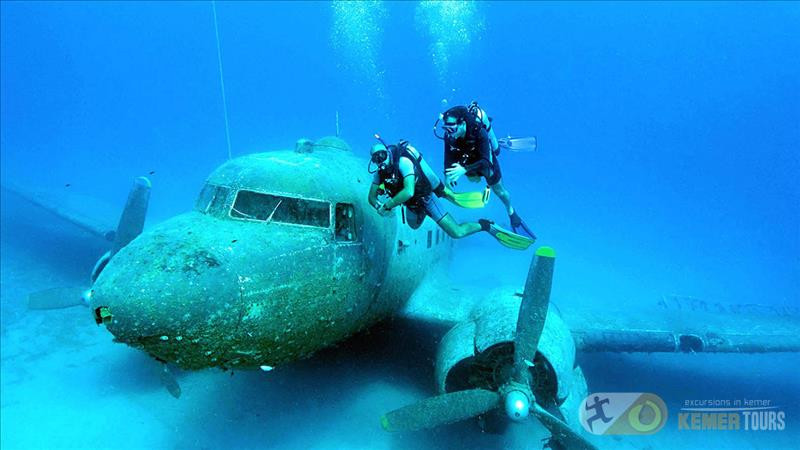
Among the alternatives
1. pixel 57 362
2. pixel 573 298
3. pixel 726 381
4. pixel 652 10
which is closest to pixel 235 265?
pixel 57 362

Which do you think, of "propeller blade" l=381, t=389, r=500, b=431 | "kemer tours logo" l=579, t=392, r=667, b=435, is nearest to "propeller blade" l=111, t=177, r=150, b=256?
"propeller blade" l=381, t=389, r=500, b=431

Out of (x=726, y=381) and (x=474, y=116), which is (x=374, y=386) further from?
(x=726, y=381)

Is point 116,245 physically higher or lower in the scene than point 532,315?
higher

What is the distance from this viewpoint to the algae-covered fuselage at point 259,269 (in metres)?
3.74

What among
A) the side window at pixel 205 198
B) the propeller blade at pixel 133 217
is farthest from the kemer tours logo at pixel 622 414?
the propeller blade at pixel 133 217

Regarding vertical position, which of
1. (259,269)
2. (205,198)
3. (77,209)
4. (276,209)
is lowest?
(77,209)

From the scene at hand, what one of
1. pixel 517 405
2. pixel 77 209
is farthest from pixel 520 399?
pixel 77 209

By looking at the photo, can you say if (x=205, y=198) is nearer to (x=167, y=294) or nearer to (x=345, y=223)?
(x=345, y=223)

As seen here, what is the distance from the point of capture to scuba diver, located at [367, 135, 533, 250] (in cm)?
543

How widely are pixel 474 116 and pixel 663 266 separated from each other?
2875 centimetres

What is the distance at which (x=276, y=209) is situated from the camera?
5102mm

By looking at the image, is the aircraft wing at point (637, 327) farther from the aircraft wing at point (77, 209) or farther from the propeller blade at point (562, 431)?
the aircraft wing at point (77, 209)

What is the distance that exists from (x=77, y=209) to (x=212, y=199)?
13.3 m

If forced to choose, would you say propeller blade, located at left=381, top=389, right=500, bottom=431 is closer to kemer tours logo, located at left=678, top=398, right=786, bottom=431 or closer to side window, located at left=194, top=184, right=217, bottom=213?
side window, located at left=194, top=184, right=217, bottom=213
